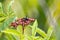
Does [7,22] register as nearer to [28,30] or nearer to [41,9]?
[28,30]

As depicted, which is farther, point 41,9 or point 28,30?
point 41,9

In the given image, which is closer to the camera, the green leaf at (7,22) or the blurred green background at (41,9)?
the blurred green background at (41,9)

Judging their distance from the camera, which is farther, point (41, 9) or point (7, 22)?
point (41, 9)

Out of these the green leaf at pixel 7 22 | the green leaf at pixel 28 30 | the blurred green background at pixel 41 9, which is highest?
the blurred green background at pixel 41 9

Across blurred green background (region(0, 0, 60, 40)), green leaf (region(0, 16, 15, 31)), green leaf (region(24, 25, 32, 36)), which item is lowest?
green leaf (region(24, 25, 32, 36))

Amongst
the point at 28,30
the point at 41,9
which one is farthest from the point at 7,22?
the point at 41,9

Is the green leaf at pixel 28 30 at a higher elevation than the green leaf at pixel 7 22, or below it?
below

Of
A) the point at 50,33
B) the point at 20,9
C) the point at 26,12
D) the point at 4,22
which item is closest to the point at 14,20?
the point at 4,22

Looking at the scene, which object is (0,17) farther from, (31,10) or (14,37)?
(31,10)

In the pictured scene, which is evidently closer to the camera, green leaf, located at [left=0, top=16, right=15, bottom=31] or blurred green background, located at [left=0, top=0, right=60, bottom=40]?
blurred green background, located at [left=0, top=0, right=60, bottom=40]

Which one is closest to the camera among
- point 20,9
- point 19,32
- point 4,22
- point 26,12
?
point 19,32

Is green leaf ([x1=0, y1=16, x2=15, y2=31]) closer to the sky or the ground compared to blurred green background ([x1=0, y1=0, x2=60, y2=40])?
closer to the ground
